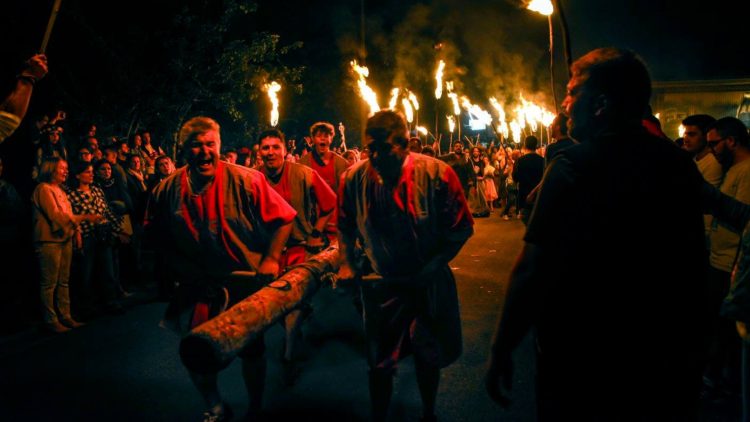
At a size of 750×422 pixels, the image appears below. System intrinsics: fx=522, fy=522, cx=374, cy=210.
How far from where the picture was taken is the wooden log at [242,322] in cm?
304

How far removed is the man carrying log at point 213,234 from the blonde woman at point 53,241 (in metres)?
3.39

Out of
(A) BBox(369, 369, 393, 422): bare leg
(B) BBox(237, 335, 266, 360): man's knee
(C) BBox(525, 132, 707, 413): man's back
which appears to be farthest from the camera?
(B) BBox(237, 335, 266, 360): man's knee

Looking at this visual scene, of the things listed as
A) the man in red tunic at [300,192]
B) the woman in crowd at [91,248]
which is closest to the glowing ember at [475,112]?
the woman in crowd at [91,248]

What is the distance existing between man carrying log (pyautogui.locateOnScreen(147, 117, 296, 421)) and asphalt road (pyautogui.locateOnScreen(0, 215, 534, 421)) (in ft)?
1.91

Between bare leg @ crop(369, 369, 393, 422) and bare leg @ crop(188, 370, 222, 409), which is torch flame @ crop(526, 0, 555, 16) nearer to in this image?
bare leg @ crop(369, 369, 393, 422)

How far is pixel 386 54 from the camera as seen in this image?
31.0 meters

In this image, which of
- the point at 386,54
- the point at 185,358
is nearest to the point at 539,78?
the point at 386,54

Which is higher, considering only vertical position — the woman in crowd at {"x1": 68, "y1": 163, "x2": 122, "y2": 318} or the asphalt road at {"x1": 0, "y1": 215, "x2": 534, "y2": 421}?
the woman in crowd at {"x1": 68, "y1": 163, "x2": 122, "y2": 318}

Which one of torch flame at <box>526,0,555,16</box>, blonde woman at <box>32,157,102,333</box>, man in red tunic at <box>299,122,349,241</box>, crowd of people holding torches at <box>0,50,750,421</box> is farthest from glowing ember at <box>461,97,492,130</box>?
crowd of people holding torches at <box>0,50,750,421</box>

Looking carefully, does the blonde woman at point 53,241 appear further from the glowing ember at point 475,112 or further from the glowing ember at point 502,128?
the glowing ember at point 475,112

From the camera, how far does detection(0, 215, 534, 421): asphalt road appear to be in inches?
158

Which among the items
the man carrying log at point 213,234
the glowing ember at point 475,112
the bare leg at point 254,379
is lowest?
the bare leg at point 254,379

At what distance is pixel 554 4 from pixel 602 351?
→ 17.1ft

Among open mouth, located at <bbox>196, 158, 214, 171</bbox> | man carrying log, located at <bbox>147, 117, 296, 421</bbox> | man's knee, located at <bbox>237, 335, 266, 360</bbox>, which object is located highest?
open mouth, located at <bbox>196, 158, 214, 171</bbox>
